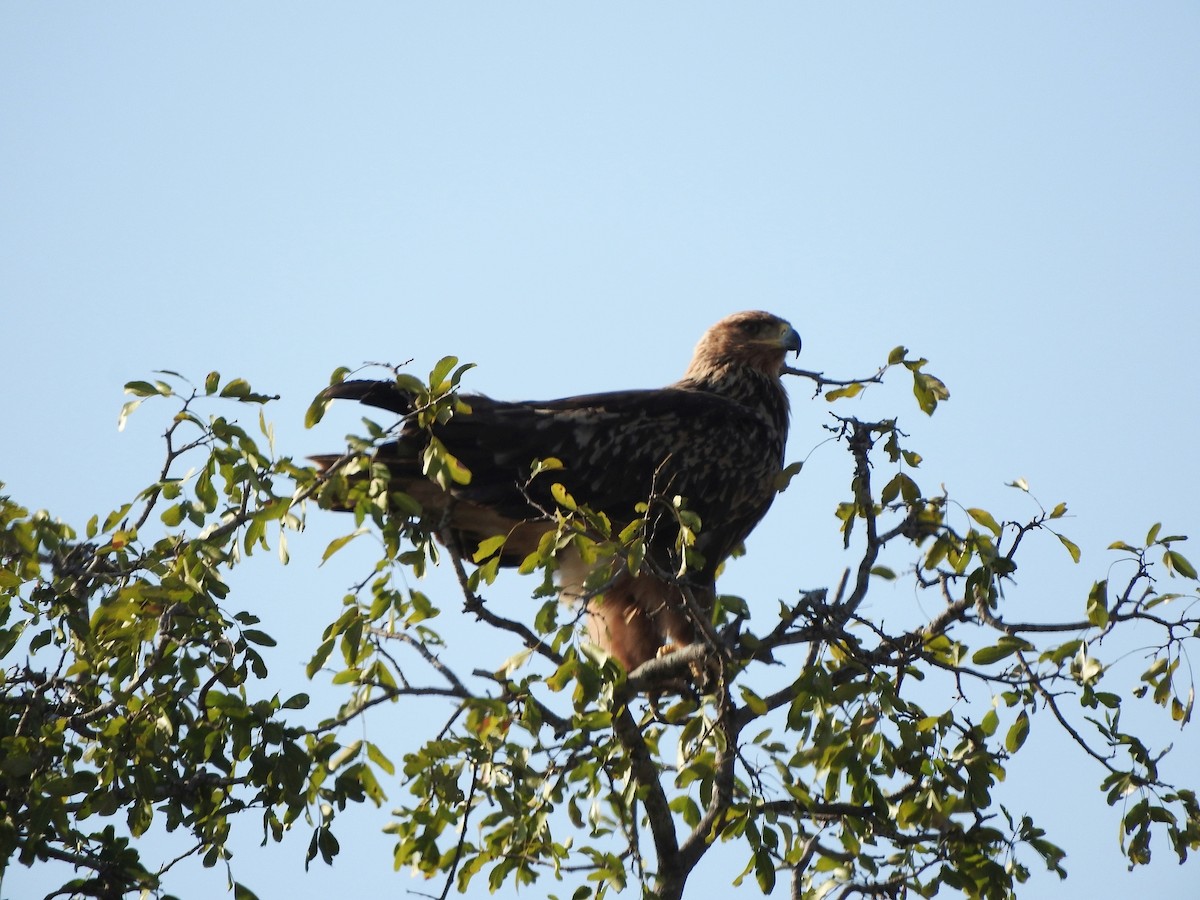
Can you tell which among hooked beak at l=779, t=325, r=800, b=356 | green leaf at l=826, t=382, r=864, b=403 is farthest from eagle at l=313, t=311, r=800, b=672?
green leaf at l=826, t=382, r=864, b=403

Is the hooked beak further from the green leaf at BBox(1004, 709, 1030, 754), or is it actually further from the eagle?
the green leaf at BBox(1004, 709, 1030, 754)

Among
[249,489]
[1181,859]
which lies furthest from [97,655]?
[1181,859]

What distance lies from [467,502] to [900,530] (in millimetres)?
2068

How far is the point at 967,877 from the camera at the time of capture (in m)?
4.07

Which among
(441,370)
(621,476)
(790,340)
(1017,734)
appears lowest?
(1017,734)

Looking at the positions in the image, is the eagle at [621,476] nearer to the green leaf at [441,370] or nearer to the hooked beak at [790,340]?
the hooked beak at [790,340]

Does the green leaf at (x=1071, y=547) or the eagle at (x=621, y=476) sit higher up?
the eagle at (x=621, y=476)

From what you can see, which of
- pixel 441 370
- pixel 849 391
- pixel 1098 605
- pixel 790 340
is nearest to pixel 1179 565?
pixel 1098 605

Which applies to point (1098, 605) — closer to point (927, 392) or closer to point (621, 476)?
point (927, 392)

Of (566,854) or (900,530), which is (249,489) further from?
(900,530)

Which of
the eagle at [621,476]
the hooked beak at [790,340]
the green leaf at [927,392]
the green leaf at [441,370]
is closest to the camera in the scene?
the green leaf at [441,370]

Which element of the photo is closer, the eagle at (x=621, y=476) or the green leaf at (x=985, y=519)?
the green leaf at (x=985, y=519)

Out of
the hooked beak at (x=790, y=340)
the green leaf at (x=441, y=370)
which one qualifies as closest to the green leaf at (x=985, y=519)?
the green leaf at (x=441, y=370)

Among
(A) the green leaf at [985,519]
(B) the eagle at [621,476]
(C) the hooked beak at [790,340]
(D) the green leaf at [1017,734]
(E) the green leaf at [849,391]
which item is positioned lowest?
(D) the green leaf at [1017,734]
